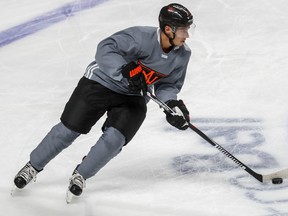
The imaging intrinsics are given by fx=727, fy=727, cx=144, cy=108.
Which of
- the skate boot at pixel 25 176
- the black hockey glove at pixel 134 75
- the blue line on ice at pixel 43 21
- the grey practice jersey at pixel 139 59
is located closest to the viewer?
the black hockey glove at pixel 134 75

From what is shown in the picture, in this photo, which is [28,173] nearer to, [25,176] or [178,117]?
[25,176]

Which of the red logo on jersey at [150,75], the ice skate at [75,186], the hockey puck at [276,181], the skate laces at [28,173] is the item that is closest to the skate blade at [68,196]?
the ice skate at [75,186]

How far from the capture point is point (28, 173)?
3520 mm

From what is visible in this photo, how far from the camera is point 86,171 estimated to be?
341 cm

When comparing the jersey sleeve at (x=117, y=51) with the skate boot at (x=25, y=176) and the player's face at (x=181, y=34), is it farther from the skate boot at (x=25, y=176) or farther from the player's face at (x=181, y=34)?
the skate boot at (x=25, y=176)

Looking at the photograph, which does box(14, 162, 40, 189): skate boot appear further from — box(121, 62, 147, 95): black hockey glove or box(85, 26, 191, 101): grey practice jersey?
box(121, 62, 147, 95): black hockey glove

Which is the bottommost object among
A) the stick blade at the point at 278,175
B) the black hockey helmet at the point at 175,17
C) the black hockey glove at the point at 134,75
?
the stick blade at the point at 278,175

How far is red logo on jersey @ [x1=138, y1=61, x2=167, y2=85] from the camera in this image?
3.51 m

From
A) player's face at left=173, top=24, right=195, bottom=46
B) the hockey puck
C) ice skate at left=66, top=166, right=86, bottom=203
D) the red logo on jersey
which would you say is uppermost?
player's face at left=173, top=24, right=195, bottom=46

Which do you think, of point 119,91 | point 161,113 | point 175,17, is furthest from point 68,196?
point 161,113

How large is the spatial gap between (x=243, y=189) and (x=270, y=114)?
0.81 m

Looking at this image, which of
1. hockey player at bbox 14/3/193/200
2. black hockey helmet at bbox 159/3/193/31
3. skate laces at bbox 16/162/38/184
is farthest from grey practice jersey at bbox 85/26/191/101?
skate laces at bbox 16/162/38/184

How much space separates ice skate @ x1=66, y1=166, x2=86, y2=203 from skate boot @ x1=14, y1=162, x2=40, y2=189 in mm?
224

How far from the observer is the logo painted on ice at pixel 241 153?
11.1 ft
